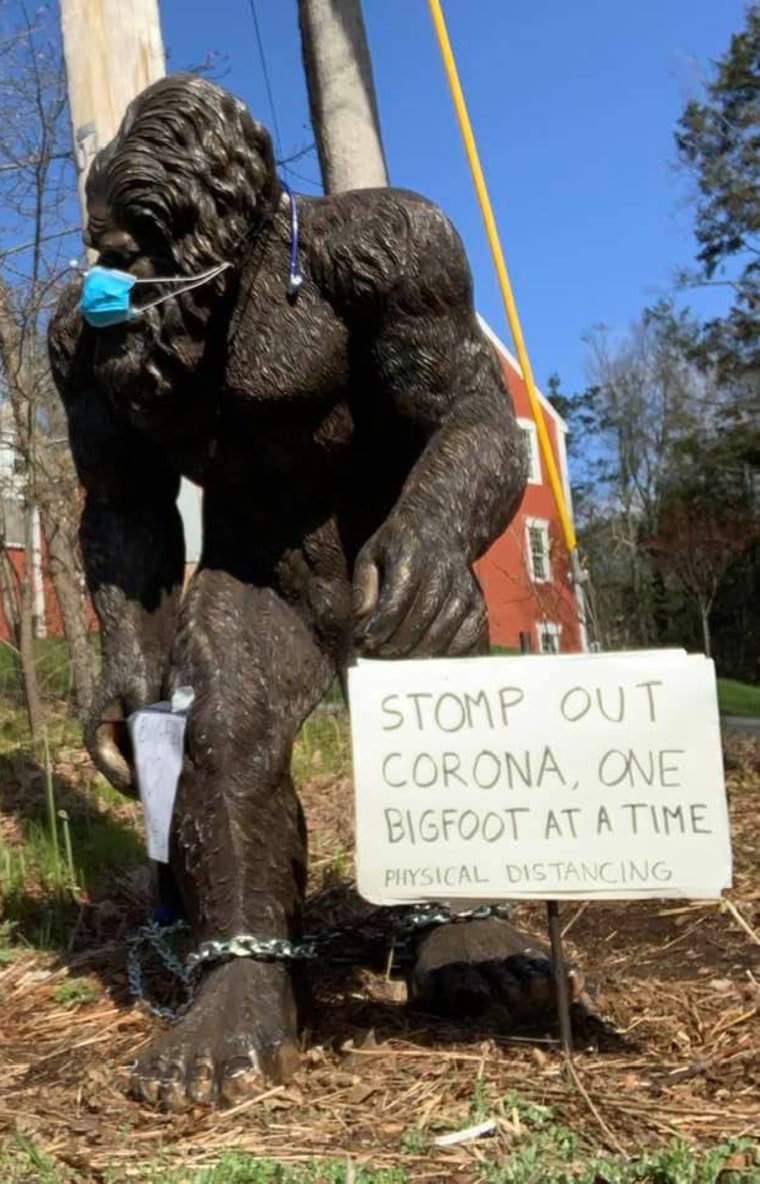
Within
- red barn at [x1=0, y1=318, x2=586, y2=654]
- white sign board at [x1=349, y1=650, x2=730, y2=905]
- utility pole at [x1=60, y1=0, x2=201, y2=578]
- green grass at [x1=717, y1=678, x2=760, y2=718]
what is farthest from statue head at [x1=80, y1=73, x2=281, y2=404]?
red barn at [x1=0, y1=318, x2=586, y2=654]

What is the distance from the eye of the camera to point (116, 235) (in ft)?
7.05

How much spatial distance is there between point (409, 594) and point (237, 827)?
535 mm

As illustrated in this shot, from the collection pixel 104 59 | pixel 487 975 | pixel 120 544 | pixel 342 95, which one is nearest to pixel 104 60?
pixel 104 59

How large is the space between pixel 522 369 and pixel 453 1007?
5.63 feet

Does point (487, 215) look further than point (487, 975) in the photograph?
Yes

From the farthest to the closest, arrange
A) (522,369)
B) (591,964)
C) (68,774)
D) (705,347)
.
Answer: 1. (705,347)
2. (68,774)
3. (522,369)
4. (591,964)

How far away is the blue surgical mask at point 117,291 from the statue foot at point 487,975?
3.89 feet

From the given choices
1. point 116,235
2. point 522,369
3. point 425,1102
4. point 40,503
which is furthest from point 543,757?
point 40,503

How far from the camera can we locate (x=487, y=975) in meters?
2.14

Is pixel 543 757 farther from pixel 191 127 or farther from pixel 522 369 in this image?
pixel 522 369

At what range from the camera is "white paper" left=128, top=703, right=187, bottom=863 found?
7.39 feet

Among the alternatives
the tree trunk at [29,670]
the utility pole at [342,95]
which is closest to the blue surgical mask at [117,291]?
the utility pole at [342,95]

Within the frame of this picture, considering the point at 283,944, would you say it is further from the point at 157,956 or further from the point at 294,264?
the point at 294,264

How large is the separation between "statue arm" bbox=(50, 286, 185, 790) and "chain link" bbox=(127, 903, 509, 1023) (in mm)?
441
